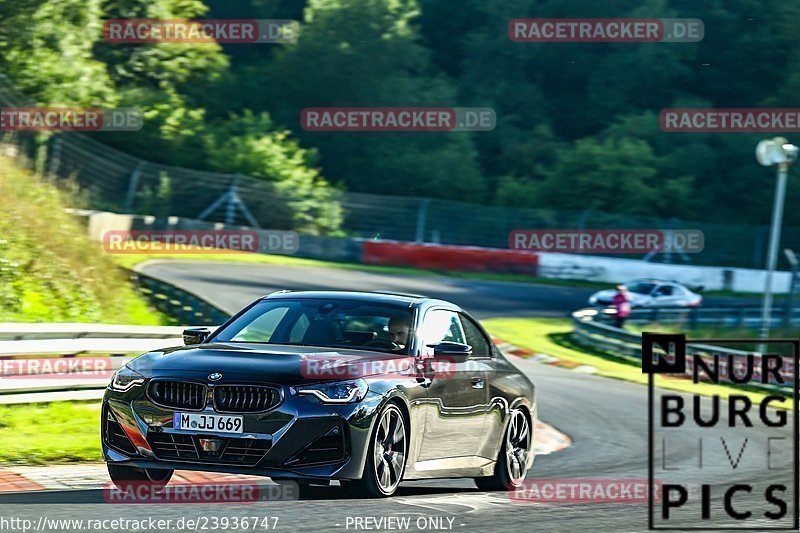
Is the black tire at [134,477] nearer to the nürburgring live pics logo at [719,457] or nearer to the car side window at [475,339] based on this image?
the car side window at [475,339]

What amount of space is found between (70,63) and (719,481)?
3785 centimetres

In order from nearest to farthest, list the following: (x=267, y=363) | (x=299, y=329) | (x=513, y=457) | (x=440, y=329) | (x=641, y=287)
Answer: (x=267, y=363), (x=299, y=329), (x=440, y=329), (x=513, y=457), (x=641, y=287)

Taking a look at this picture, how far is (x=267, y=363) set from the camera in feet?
26.2

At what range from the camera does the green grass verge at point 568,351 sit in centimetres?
2667

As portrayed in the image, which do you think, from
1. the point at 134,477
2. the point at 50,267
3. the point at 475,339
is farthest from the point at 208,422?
the point at 50,267

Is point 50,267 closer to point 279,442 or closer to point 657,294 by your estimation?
point 279,442

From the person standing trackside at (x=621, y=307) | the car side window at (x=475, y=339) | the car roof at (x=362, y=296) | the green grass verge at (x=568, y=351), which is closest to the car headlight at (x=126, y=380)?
the car roof at (x=362, y=296)

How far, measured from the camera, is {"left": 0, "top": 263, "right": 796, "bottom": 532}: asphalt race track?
7.34 meters

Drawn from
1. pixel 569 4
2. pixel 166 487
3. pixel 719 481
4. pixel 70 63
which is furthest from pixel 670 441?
pixel 569 4

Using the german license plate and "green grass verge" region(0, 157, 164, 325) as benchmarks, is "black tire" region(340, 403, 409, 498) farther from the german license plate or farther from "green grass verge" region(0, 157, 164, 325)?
"green grass verge" region(0, 157, 164, 325)

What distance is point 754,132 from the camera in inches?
2234

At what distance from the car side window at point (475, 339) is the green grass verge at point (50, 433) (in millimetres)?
3086

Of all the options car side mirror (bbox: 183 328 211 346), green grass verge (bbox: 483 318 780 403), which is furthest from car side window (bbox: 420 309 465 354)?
green grass verge (bbox: 483 318 780 403)

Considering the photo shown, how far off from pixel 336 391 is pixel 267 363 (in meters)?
0.50
